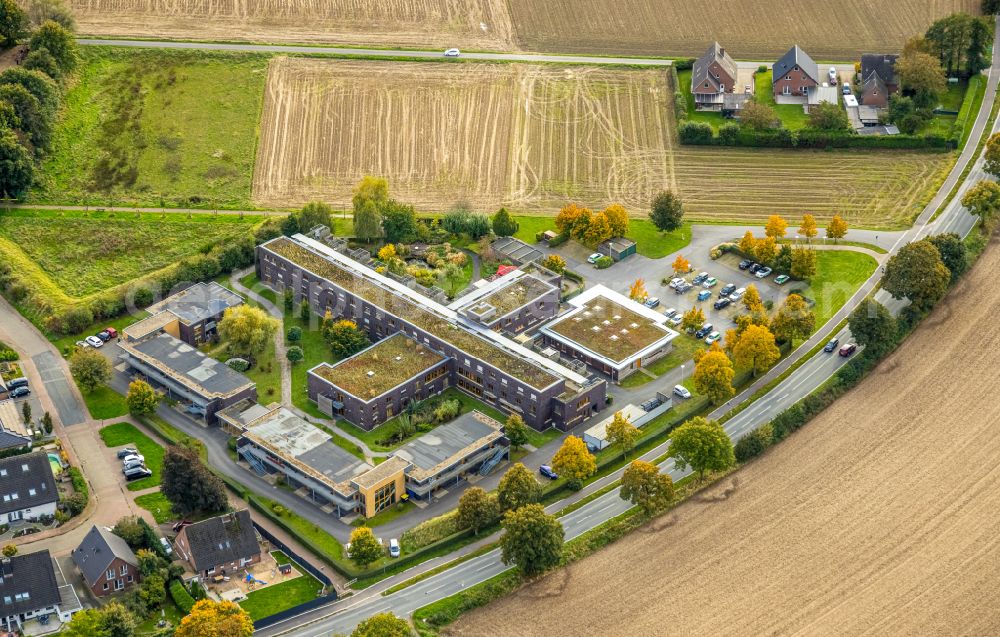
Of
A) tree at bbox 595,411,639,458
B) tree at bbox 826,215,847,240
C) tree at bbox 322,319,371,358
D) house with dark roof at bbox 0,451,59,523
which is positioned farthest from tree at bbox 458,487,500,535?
tree at bbox 826,215,847,240

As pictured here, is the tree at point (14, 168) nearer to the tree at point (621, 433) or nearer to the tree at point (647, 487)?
the tree at point (621, 433)

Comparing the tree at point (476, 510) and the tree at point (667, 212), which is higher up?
the tree at point (667, 212)

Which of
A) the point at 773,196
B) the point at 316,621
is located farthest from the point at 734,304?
the point at 316,621

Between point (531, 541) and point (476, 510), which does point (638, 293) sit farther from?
point (531, 541)

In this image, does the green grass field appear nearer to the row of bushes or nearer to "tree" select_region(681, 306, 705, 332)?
"tree" select_region(681, 306, 705, 332)

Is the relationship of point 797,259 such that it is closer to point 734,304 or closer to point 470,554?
point 734,304

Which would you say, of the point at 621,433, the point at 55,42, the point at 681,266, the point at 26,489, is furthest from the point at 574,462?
the point at 55,42

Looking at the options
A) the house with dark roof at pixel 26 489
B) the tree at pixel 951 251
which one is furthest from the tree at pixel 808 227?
the house with dark roof at pixel 26 489
